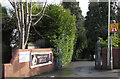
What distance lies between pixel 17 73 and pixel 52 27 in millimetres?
7827

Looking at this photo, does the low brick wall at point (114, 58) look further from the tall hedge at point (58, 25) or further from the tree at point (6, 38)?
the tree at point (6, 38)

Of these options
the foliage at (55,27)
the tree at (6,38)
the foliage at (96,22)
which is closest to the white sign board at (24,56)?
the foliage at (55,27)

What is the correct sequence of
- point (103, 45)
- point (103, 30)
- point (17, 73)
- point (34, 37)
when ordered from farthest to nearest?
point (103, 30)
point (34, 37)
point (103, 45)
point (17, 73)

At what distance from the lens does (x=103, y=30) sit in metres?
27.0

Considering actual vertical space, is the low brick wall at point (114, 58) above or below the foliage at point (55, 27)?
below

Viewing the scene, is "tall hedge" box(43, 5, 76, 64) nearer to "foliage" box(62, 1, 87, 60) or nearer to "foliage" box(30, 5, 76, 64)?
"foliage" box(30, 5, 76, 64)

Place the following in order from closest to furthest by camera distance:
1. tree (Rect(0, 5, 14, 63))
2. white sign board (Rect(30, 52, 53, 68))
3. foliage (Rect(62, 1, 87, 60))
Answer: white sign board (Rect(30, 52, 53, 68)) < tree (Rect(0, 5, 14, 63)) < foliage (Rect(62, 1, 87, 60))

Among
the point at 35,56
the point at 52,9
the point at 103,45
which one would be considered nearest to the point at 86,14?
the point at 52,9

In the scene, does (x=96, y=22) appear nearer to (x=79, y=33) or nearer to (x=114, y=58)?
(x=79, y=33)

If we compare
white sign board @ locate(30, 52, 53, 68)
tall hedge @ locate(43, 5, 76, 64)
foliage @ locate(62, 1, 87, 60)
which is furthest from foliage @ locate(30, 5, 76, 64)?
foliage @ locate(62, 1, 87, 60)

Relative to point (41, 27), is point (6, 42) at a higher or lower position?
lower

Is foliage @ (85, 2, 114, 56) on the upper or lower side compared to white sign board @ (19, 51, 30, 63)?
upper

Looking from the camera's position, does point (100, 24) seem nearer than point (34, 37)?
No

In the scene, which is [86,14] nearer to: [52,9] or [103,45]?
[52,9]
